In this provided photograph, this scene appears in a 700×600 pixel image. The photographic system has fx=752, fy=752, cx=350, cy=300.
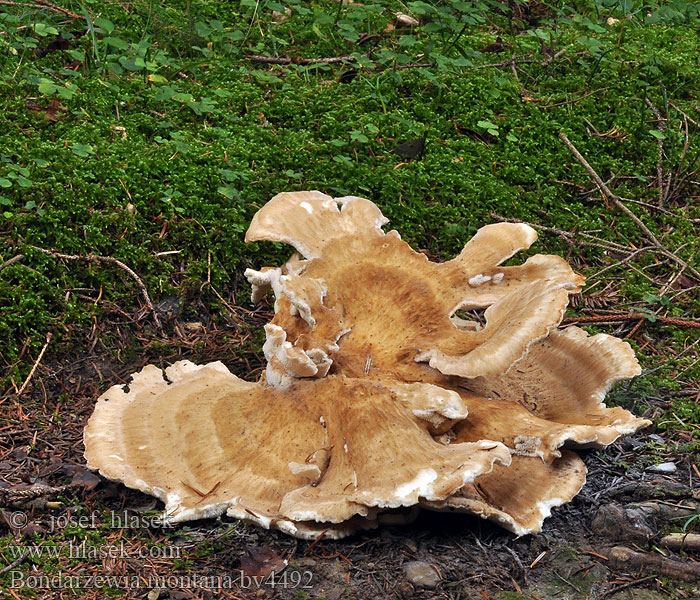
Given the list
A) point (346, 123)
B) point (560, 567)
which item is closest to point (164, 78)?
point (346, 123)

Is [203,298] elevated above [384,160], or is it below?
below

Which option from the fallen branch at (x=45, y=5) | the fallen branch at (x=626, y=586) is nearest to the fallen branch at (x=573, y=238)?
the fallen branch at (x=626, y=586)

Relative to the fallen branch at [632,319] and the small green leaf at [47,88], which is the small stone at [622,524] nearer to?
the fallen branch at [632,319]

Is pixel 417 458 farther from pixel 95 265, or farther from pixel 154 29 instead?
pixel 154 29

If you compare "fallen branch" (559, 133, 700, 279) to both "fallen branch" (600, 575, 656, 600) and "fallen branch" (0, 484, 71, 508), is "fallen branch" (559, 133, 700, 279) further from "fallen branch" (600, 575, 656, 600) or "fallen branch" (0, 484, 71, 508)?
"fallen branch" (0, 484, 71, 508)

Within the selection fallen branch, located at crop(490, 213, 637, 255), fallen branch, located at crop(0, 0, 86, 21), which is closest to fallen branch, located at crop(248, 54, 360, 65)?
fallen branch, located at crop(0, 0, 86, 21)

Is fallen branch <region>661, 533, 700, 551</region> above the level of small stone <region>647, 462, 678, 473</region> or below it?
above
